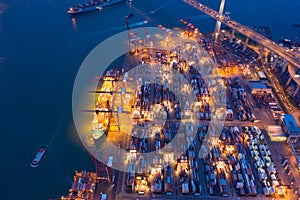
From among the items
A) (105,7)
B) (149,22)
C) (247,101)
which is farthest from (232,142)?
(105,7)

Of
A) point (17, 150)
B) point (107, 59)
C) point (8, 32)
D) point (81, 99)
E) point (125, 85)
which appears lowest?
point (17, 150)

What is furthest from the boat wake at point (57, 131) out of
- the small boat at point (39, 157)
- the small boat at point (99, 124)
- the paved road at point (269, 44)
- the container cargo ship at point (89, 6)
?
the paved road at point (269, 44)

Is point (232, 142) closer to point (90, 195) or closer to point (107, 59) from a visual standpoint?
point (90, 195)

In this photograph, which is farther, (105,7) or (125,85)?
(105,7)

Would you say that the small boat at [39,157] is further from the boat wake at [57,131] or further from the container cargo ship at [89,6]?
the container cargo ship at [89,6]

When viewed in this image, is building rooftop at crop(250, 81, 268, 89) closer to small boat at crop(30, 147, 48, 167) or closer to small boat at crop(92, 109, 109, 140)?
small boat at crop(92, 109, 109, 140)

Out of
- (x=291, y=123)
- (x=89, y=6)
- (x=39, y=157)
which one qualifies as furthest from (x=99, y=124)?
(x=89, y=6)

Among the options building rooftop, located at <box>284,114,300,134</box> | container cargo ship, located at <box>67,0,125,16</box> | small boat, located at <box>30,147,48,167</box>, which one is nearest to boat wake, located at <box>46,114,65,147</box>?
small boat, located at <box>30,147,48,167</box>
